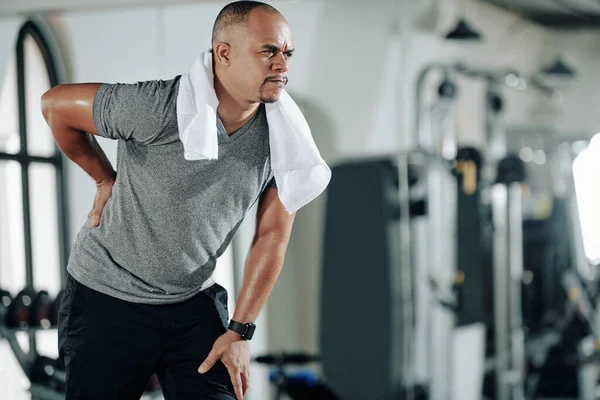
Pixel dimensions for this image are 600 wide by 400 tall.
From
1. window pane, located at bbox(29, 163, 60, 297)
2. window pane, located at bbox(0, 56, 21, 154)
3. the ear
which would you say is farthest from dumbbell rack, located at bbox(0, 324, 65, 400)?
the ear

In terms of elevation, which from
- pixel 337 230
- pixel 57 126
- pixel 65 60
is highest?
pixel 65 60

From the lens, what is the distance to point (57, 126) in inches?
77.5

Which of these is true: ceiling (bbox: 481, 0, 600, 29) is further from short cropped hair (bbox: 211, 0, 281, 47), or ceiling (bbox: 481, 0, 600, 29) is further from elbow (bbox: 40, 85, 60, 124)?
elbow (bbox: 40, 85, 60, 124)

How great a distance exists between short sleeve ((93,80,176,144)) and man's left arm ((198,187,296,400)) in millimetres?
327

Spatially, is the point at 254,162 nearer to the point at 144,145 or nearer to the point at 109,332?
the point at 144,145

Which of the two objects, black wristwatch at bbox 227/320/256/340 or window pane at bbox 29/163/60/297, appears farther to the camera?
window pane at bbox 29/163/60/297

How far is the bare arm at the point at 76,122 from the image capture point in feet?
6.26

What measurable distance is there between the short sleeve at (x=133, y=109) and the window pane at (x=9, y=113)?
245 cm

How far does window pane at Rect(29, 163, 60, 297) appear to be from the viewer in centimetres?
390

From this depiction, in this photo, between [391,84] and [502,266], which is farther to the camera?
[502,266]

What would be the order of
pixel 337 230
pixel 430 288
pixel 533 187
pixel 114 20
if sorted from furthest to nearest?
1. pixel 533 187
2. pixel 430 288
3. pixel 337 230
4. pixel 114 20

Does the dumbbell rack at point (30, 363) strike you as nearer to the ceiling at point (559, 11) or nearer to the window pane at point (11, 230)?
the window pane at point (11, 230)

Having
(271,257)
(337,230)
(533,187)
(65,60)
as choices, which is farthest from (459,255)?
(271,257)

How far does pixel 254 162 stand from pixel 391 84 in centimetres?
278
